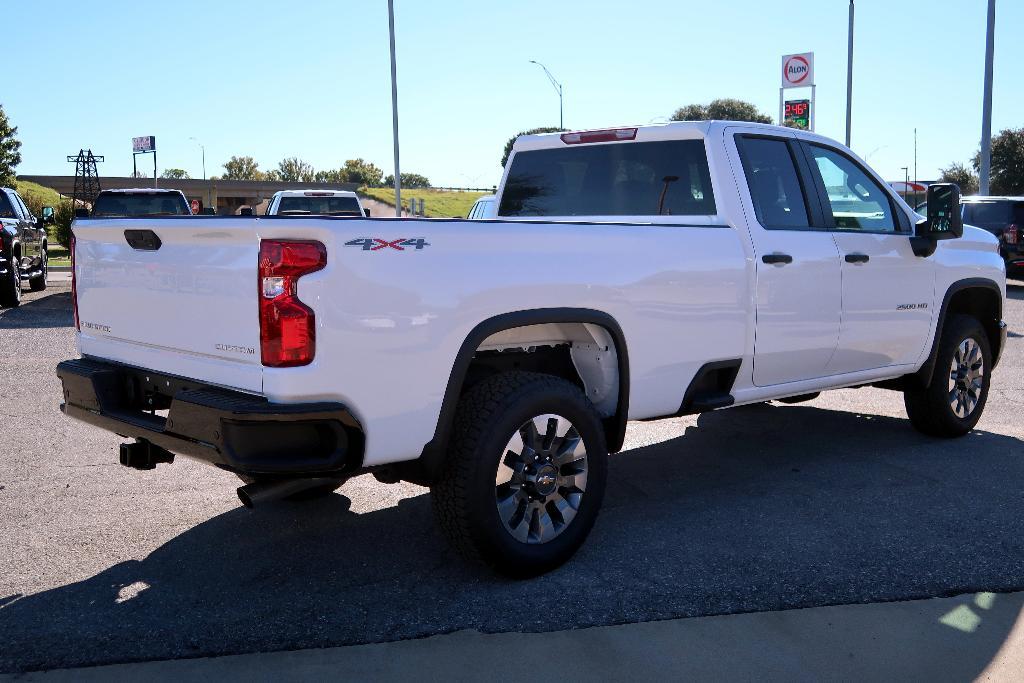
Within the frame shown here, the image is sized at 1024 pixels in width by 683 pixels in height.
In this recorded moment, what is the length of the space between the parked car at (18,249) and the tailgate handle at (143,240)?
12.5 m

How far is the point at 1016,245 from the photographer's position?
19031 mm

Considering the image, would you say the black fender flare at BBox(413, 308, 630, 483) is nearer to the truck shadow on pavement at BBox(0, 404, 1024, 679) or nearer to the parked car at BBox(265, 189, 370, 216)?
the truck shadow on pavement at BBox(0, 404, 1024, 679)

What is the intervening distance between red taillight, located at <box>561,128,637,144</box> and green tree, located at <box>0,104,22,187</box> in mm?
63709

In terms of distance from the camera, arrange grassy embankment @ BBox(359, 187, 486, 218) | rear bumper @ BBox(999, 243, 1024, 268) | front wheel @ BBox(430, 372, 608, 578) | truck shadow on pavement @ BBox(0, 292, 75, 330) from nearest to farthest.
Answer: front wheel @ BBox(430, 372, 608, 578)
truck shadow on pavement @ BBox(0, 292, 75, 330)
rear bumper @ BBox(999, 243, 1024, 268)
grassy embankment @ BBox(359, 187, 486, 218)

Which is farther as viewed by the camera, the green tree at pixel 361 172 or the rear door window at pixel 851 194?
the green tree at pixel 361 172

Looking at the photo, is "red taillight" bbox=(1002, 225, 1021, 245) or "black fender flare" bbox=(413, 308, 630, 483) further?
"red taillight" bbox=(1002, 225, 1021, 245)

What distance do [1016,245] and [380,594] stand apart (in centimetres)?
1817

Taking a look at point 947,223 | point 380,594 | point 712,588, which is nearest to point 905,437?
point 947,223

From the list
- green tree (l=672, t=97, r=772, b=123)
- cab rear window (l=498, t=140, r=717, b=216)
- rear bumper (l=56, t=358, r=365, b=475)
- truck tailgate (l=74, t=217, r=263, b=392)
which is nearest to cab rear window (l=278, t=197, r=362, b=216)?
cab rear window (l=498, t=140, r=717, b=216)

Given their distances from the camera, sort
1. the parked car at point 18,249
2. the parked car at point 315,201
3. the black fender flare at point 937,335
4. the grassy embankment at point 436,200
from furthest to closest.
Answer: the grassy embankment at point 436,200
the parked car at point 315,201
the parked car at point 18,249
the black fender flare at point 937,335

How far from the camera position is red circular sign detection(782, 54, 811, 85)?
43438 millimetres

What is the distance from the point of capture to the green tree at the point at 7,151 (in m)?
62.2

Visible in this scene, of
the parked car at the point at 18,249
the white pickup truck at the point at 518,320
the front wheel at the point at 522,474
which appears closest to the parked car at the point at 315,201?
the parked car at the point at 18,249

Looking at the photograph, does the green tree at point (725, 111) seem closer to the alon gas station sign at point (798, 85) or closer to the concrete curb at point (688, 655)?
the alon gas station sign at point (798, 85)
